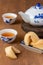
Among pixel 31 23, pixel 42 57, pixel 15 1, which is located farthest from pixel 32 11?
pixel 15 1

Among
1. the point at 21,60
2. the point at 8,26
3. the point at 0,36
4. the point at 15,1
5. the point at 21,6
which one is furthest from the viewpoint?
the point at 15,1

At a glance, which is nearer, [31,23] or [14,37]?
[14,37]

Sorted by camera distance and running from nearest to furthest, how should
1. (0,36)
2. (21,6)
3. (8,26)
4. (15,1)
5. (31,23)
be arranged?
(0,36)
(31,23)
(8,26)
(21,6)
(15,1)

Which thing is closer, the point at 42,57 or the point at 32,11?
the point at 42,57

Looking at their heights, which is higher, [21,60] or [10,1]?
[10,1]

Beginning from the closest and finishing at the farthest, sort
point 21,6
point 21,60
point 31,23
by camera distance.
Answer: point 21,60 → point 31,23 → point 21,6

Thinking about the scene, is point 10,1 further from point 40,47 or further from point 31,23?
point 40,47

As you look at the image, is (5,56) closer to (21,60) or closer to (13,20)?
(21,60)

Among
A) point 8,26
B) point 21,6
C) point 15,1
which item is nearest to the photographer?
point 8,26

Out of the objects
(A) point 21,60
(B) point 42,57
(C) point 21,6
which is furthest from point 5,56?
(C) point 21,6
